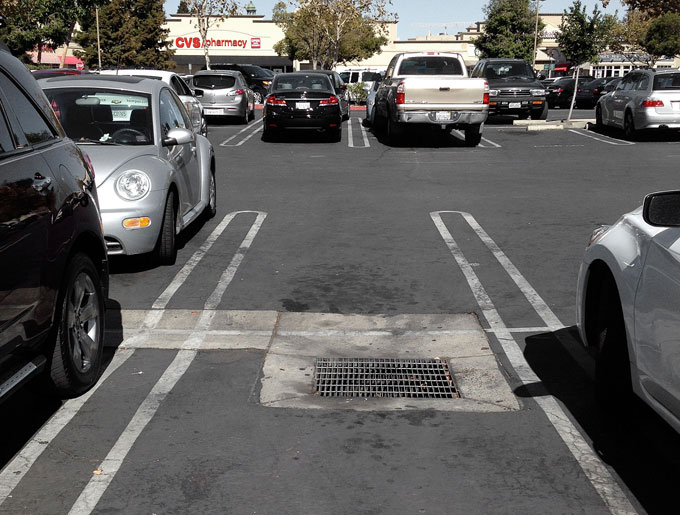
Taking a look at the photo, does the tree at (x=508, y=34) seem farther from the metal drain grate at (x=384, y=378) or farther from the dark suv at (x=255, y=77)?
the metal drain grate at (x=384, y=378)

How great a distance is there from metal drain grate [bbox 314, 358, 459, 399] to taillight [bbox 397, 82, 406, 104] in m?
13.8

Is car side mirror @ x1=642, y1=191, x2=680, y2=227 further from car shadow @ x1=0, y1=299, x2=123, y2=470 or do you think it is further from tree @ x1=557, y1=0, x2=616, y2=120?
tree @ x1=557, y1=0, x2=616, y2=120

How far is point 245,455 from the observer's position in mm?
4266

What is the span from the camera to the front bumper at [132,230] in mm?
7469

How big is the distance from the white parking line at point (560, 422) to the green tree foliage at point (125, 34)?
180 feet

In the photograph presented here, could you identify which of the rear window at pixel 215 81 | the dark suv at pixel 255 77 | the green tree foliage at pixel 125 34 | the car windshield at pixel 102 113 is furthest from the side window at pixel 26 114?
the green tree foliage at pixel 125 34

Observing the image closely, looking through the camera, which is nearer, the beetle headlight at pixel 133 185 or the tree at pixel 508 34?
the beetle headlight at pixel 133 185

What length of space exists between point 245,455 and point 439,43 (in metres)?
103

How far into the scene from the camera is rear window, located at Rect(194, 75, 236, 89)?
25.5 meters

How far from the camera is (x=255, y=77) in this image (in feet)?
132

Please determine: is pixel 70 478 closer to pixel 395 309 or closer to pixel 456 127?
pixel 395 309

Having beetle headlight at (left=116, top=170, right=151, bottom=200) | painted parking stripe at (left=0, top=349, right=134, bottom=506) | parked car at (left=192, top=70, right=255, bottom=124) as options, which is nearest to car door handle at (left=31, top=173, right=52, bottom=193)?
painted parking stripe at (left=0, top=349, right=134, bottom=506)

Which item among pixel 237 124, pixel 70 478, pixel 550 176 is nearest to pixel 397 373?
pixel 70 478

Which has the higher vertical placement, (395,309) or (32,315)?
(32,315)
